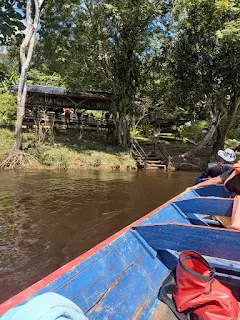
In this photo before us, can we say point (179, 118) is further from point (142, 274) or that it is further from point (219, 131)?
point (142, 274)

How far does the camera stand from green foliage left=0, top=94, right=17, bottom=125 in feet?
69.7

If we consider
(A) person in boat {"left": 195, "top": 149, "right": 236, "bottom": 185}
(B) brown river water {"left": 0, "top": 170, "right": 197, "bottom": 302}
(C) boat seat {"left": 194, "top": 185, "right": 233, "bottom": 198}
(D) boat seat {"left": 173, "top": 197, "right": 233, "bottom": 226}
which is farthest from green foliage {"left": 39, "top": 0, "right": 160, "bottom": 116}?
(D) boat seat {"left": 173, "top": 197, "right": 233, "bottom": 226}

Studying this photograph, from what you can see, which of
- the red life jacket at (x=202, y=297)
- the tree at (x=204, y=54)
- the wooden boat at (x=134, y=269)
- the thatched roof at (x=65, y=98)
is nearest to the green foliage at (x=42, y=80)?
the thatched roof at (x=65, y=98)

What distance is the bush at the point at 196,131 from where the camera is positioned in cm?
2556

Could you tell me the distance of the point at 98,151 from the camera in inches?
731


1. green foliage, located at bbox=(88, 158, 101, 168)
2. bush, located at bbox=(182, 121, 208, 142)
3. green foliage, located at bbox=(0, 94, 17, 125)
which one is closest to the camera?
green foliage, located at bbox=(88, 158, 101, 168)

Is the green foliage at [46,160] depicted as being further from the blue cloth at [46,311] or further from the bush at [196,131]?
the blue cloth at [46,311]

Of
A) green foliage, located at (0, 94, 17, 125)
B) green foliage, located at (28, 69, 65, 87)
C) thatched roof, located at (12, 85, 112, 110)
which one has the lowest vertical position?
green foliage, located at (0, 94, 17, 125)

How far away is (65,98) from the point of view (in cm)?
2106

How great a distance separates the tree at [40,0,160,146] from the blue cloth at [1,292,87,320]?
16.9 m

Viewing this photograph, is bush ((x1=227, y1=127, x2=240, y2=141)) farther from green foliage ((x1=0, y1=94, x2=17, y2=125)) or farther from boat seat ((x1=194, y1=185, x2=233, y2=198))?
boat seat ((x1=194, y1=185, x2=233, y2=198))

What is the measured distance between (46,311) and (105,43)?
18240 mm

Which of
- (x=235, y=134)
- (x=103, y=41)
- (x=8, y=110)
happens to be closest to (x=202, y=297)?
(x=103, y=41)

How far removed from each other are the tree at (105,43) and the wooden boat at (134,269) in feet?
50.7
